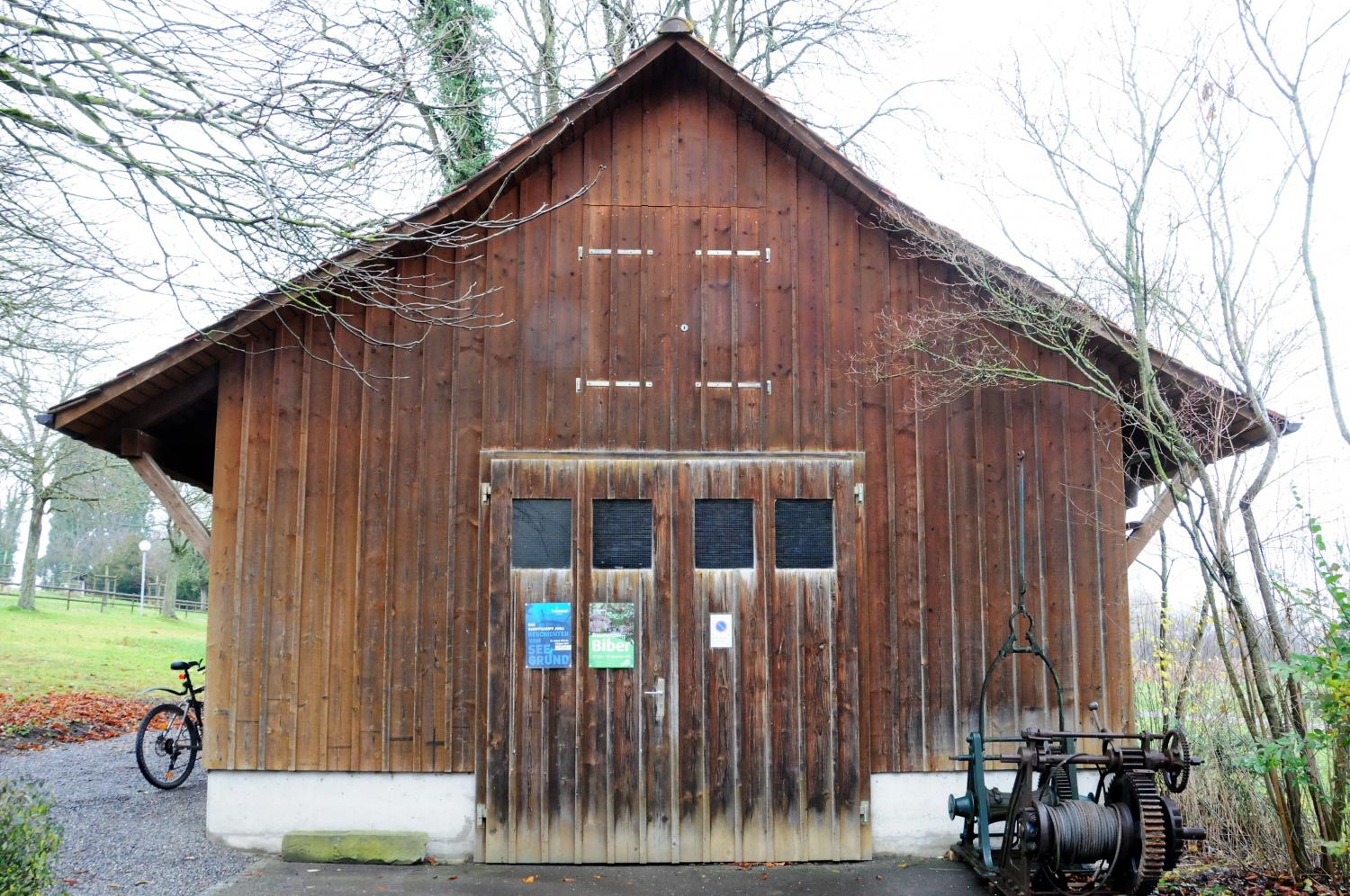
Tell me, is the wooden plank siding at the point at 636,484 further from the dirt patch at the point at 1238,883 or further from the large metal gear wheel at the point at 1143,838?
the large metal gear wheel at the point at 1143,838

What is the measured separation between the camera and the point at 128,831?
786cm

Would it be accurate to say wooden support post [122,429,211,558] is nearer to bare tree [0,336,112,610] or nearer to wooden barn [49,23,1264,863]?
wooden barn [49,23,1264,863]

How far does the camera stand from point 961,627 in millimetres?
7594

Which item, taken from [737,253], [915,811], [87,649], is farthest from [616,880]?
[87,649]

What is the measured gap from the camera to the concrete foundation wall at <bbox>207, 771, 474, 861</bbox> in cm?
729

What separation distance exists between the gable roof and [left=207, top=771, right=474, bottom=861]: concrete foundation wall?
9.43 feet

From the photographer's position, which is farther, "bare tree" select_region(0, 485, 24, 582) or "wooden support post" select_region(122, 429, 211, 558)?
"bare tree" select_region(0, 485, 24, 582)

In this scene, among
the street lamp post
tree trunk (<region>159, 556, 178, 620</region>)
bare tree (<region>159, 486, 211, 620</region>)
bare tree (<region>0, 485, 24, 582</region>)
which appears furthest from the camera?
bare tree (<region>0, 485, 24, 582</region>)

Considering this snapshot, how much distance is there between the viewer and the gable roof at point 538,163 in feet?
23.8

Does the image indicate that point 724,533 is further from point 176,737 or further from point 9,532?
point 9,532

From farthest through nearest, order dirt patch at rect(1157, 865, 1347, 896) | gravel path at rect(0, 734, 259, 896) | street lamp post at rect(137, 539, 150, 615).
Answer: street lamp post at rect(137, 539, 150, 615), gravel path at rect(0, 734, 259, 896), dirt patch at rect(1157, 865, 1347, 896)

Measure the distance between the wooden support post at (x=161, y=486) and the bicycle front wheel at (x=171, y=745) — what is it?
8.93 ft

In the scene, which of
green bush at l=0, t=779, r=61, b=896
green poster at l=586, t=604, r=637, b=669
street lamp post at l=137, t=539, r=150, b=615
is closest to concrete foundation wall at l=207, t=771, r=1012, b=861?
green poster at l=586, t=604, r=637, b=669

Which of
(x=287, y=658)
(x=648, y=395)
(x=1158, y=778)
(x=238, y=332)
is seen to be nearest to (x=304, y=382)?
(x=238, y=332)
